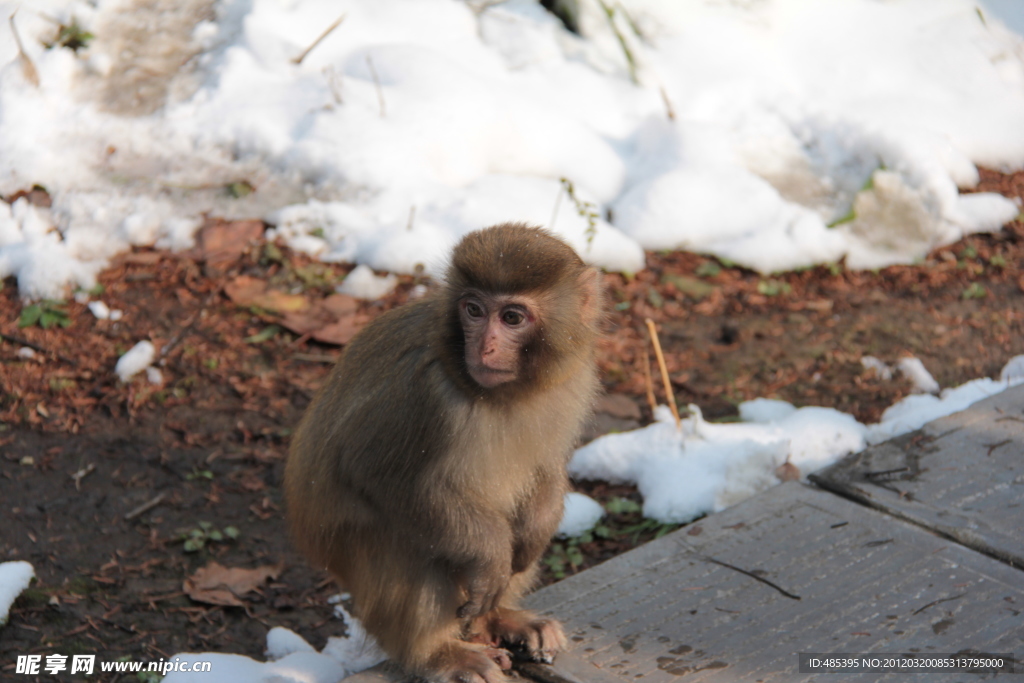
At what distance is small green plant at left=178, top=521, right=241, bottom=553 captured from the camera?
152 inches

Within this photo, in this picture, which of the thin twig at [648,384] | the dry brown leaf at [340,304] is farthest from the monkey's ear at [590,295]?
the dry brown leaf at [340,304]

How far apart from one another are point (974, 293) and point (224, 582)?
15.3ft

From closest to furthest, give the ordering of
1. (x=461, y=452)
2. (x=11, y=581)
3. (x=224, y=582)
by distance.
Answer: (x=461, y=452) → (x=11, y=581) → (x=224, y=582)

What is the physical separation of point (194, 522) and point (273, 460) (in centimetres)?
52

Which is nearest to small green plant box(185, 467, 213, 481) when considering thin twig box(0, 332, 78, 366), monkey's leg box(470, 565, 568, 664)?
thin twig box(0, 332, 78, 366)

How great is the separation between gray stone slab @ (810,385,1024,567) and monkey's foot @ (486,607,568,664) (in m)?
1.31

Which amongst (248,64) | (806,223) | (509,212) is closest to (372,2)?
(248,64)

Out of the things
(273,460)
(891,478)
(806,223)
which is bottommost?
(273,460)

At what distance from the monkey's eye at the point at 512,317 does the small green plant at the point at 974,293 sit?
408cm

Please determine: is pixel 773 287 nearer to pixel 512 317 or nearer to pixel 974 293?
pixel 974 293

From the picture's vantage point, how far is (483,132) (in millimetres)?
6270

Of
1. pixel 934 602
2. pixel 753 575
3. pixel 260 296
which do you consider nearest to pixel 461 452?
pixel 753 575

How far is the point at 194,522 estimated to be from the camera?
4020 millimetres

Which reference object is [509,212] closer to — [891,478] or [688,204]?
[688,204]
